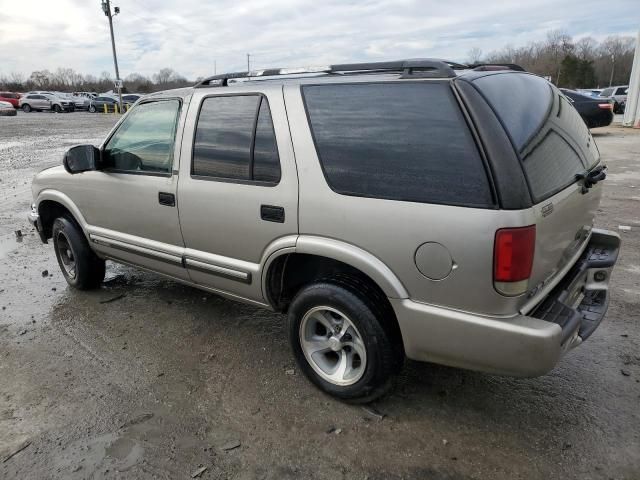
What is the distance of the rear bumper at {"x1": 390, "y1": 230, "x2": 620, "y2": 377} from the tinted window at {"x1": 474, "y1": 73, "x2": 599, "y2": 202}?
595mm

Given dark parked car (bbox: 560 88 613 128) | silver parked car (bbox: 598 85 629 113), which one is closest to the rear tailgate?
dark parked car (bbox: 560 88 613 128)

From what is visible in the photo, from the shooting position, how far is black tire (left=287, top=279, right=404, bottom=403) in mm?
2639

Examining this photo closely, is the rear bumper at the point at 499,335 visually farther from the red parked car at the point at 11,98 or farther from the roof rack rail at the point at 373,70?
the red parked car at the point at 11,98

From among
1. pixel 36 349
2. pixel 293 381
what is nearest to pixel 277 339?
pixel 293 381

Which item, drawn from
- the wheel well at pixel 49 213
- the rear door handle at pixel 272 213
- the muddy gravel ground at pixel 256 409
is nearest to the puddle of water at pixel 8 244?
the wheel well at pixel 49 213

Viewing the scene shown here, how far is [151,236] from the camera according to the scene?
377 centimetres

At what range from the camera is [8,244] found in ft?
20.5

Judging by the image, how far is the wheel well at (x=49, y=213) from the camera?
4734 millimetres

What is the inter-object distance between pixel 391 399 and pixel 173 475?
1.30 m

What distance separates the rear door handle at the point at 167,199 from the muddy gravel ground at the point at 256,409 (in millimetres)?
1054

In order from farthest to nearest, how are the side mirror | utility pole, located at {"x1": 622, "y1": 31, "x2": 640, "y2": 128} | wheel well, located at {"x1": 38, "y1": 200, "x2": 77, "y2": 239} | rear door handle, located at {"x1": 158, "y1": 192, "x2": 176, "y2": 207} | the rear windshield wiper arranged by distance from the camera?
utility pole, located at {"x1": 622, "y1": 31, "x2": 640, "y2": 128}, wheel well, located at {"x1": 38, "y1": 200, "x2": 77, "y2": 239}, the side mirror, rear door handle, located at {"x1": 158, "y1": 192, "x2": 176, "y2": 207}, the rear windshield wiper

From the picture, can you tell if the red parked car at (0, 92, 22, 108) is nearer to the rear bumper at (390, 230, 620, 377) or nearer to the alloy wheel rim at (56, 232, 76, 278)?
the alloy wheel rim at (56, 232, 76, 278)

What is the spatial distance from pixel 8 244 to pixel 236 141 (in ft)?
15.4

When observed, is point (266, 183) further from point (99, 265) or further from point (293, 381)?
point (99, 265)
